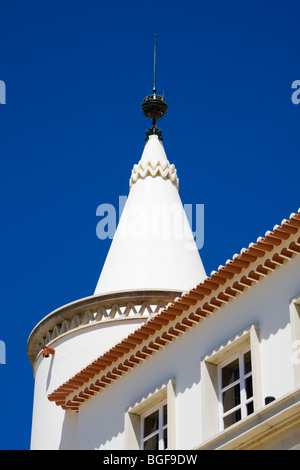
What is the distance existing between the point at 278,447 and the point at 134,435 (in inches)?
176

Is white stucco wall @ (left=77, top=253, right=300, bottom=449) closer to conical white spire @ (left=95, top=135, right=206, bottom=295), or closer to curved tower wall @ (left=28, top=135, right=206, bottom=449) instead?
curved tower wall @ (left=28, top=135, right=206, bottom=449)

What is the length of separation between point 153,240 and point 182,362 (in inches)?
369

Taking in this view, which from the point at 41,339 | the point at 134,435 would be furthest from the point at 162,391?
the point at 41,339

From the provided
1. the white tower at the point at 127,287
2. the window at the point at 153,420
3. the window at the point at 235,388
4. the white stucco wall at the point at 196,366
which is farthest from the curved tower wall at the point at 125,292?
the window at the point at 235,388

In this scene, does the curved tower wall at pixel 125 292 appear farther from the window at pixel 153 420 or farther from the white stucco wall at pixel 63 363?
the window at pixel 153 420

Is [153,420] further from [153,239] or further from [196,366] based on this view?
[153,239]

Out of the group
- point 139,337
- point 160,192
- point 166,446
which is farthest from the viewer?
point 160,192

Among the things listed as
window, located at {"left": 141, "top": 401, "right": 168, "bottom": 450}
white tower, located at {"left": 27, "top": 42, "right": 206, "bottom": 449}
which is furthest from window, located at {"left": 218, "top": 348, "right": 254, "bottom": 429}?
white tower, located at {"left": 27, "top": 42, "right": 206, "bottom": 449}

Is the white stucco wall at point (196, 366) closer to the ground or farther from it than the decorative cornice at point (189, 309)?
closer to the ground

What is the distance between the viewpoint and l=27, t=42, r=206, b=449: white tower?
2698cm

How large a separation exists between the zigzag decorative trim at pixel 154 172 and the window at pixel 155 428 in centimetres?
1164

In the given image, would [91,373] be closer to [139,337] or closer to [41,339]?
[139,337]

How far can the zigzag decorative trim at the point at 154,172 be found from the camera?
33.0 metres

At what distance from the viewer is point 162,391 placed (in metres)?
21.9
